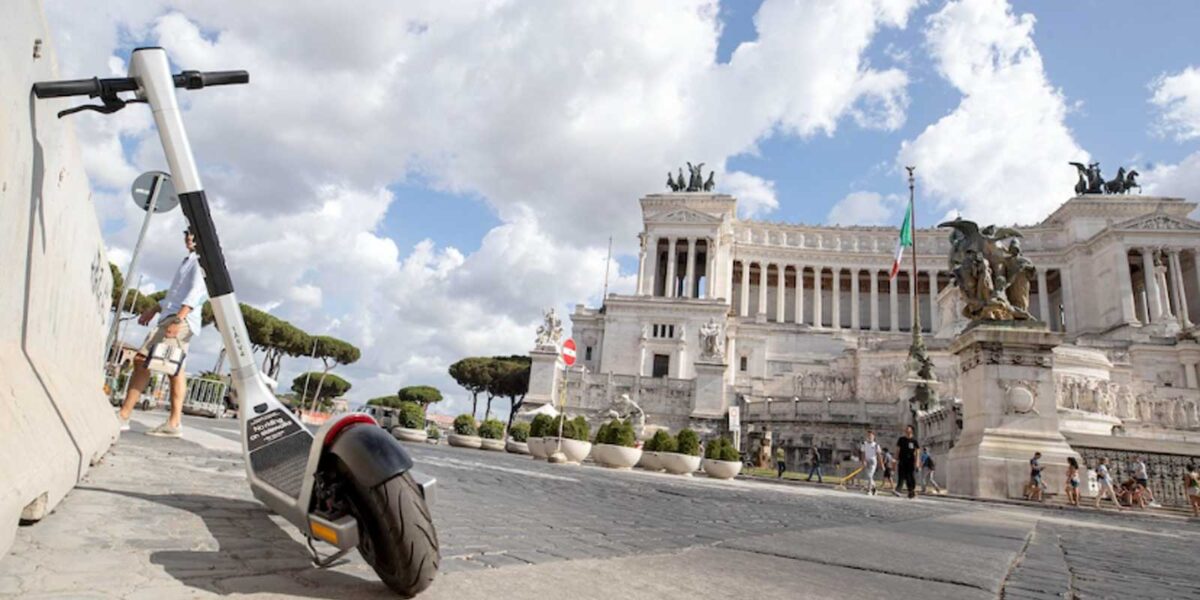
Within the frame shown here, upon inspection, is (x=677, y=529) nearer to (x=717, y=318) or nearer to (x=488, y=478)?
(x=488, y=478)

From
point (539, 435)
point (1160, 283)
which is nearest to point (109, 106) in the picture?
point (539, 435)

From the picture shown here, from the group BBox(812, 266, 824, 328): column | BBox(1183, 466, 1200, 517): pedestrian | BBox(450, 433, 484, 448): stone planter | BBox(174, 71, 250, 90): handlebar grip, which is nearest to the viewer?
BBox(174, 71, 250, 90): handlebar grip

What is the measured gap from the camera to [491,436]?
26.6 metres

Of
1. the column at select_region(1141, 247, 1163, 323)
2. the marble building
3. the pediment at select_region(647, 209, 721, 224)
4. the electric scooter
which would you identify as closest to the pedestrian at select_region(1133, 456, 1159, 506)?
the marble building

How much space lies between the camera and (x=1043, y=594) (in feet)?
10.7

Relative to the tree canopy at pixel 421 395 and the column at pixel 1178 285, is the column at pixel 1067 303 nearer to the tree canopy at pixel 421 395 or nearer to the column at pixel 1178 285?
the column at pixel 1178 285

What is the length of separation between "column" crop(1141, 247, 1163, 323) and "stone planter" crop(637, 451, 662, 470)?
Result: 6453 cm

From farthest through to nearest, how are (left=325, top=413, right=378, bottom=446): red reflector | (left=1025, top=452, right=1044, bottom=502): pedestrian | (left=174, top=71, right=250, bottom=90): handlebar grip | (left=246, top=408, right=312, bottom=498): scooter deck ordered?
(left=1025, top=452, right=1044, bottom=502): pedestrian < (left=174, top=71, right=250, bottom=90): handlebar grip < (left=246, top=408, right=312, bottom=498): scooter deck < (left=325, top=413, right=378, bottom=446): red reflector

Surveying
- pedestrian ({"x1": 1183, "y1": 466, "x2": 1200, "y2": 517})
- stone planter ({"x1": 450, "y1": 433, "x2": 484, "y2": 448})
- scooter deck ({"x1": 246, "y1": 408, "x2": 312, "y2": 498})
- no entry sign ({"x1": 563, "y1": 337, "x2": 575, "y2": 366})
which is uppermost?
no entry sign ({"x1": 563, "y1": 337, "x2": 575, "y2": 366})

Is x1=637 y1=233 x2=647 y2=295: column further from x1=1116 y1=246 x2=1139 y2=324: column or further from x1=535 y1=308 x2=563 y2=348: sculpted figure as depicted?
x1=1116 y1=246 x2=1139 y2=324: column

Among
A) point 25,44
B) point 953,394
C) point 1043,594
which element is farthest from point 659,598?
point 953,394

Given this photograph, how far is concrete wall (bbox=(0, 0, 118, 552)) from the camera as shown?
8.43 ft

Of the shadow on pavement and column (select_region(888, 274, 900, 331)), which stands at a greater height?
column (select_region(888, 274, 900, 331))

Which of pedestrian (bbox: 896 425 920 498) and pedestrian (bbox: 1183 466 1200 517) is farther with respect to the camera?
pedestrian (bbox: 896 425 920 498)
